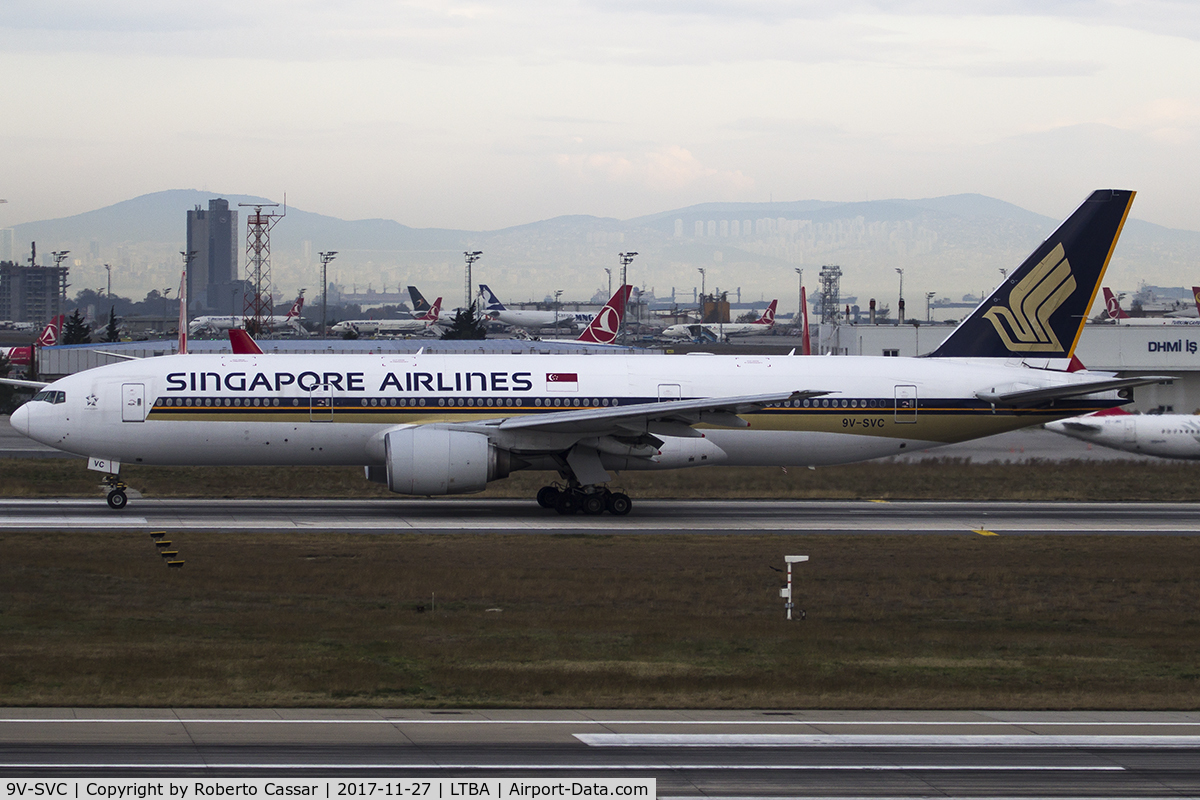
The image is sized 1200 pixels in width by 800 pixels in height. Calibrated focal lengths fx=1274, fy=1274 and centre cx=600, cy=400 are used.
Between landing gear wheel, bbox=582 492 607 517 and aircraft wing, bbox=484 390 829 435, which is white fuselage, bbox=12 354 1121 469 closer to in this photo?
aircraft wing, bbox=484 390 829 435

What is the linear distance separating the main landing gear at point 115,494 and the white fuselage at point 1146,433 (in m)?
35.5

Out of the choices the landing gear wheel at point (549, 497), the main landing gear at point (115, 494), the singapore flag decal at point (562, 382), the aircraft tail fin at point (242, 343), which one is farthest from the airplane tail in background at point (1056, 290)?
the main landing gear at point (115, 494)

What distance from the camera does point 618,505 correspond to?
37.4m

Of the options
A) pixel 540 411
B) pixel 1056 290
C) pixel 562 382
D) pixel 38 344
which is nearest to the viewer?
pixel 540 411

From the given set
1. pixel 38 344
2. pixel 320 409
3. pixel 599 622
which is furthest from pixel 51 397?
pixel 38 344

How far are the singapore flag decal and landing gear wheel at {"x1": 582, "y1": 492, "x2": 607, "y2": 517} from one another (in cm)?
318

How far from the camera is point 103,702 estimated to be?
1570cm

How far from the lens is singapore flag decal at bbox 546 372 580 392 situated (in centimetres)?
3759

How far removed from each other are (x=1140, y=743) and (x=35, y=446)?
5317cm

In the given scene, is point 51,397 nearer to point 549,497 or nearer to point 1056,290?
point 549,497

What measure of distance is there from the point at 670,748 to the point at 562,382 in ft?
79.3

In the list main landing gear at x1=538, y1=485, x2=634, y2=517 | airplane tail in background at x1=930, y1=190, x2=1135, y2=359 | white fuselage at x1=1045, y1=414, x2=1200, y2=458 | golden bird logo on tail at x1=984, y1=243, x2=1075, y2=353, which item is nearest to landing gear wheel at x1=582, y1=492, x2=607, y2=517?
main landing gear at x1=538, y1=485, x2=634, y2=517

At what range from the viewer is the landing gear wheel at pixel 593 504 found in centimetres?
3738

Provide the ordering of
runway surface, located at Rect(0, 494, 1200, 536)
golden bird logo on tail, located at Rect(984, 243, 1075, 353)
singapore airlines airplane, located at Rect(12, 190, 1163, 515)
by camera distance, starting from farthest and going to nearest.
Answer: golden bird logo on tail, located at Rect(984, 243, 1075, 353), singapore airlines airplane, located at Rect(12, 190, 1163, 515), runway surface, located at Rect(0, 494, 1200, 536)
